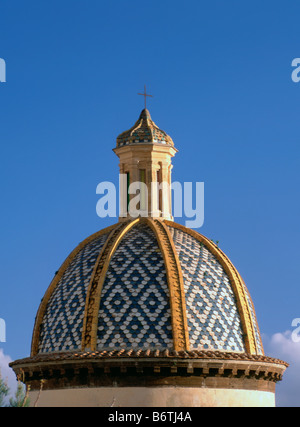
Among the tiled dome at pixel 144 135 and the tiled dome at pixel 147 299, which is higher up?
the tiled dome at pixel 144 135

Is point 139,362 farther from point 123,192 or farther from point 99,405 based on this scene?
point 123,192

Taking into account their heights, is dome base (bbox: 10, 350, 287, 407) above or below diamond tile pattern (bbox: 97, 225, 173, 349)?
below

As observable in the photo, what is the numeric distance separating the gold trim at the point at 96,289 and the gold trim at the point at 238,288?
182 centimetres

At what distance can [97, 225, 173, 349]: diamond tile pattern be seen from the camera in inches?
885

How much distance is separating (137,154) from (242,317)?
5.27 m

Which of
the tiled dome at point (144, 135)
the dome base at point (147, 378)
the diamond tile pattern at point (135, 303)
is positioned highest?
the tiled dome at point (144, 135)

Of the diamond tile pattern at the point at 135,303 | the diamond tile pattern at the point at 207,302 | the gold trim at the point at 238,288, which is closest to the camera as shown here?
the diamond tile pattern at the point at 135,303

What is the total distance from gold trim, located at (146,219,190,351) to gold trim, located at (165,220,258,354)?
3.11 ft

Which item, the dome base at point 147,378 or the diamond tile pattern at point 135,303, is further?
the diamond tile pattern at point 135,303

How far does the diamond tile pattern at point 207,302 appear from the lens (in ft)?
75.5

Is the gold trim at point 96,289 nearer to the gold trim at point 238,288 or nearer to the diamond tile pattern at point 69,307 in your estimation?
the diamond tile pattern at point 69,307

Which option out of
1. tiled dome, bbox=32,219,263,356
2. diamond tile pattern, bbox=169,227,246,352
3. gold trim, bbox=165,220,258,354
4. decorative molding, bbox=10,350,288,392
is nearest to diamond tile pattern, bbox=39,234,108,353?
tiled dome, bbox=32,219,263,356

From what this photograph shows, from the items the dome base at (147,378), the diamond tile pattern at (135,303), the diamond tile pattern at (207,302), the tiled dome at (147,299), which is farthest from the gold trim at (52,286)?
the diamond tile pattern at (207,302)

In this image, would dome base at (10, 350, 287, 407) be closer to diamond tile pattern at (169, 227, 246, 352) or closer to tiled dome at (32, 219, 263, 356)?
tiled dome at (32, 219, 263, 356)
